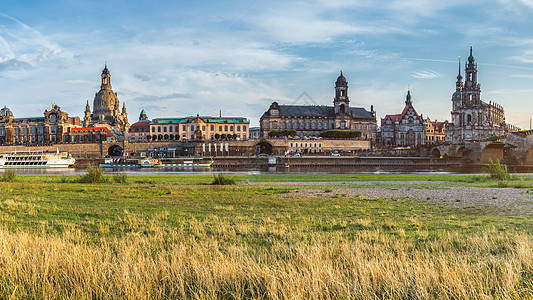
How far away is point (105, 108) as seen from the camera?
144 meters

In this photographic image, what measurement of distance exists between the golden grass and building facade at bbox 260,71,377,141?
371 feet

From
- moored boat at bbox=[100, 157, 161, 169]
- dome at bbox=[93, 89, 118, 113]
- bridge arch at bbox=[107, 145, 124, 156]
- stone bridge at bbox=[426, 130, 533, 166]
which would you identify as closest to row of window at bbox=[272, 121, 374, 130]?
stone bridge at bbox=[426, 130, 533, 166]

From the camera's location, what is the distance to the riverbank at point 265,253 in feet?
14.1

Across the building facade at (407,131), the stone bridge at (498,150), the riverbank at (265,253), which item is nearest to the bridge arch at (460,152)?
the stone bridge at (498,150)

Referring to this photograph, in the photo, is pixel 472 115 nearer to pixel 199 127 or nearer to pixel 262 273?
pixel 199 127

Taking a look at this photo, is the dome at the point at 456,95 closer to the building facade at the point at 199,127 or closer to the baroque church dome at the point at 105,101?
the building facade at the point at 199,127

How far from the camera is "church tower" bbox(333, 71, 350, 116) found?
122m

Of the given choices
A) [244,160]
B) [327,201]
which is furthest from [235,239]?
[244,160]

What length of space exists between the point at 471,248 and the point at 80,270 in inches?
228

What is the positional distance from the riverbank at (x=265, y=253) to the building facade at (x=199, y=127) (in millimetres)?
96110

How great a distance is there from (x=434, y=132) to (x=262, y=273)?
156 meters

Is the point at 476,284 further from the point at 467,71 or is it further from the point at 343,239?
the point at 467,71

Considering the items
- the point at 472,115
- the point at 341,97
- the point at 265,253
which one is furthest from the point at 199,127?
the point at 265,253

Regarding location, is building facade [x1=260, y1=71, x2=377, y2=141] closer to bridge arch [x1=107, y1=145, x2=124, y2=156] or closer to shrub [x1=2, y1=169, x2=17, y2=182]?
bridge arch [x1=107, y1=145, x2=124, y2=156]
